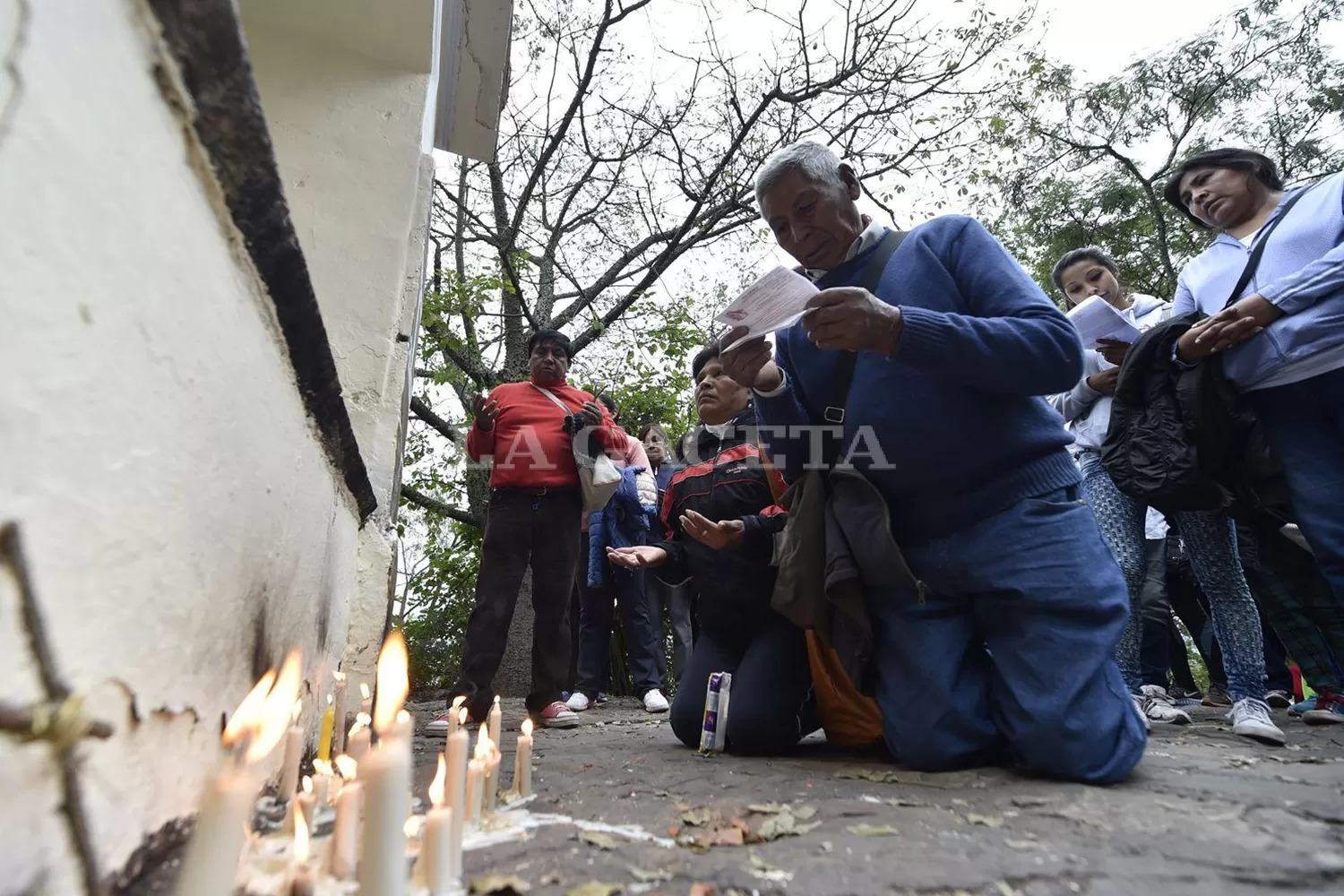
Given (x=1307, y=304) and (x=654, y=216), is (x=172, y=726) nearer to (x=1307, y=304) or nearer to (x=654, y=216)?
(x=1307, y=304)

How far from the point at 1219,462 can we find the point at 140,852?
134 inches

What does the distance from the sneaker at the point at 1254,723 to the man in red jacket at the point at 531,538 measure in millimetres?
2867

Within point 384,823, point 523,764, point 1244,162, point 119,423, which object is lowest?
point 523,764

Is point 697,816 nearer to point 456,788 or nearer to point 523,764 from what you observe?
point 523,764

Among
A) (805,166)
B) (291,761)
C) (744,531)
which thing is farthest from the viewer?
(744,531)

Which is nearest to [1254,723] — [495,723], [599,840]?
[599,840]

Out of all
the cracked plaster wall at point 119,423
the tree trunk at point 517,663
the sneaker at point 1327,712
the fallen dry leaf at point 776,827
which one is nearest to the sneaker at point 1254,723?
the sneaker at point 1327,712

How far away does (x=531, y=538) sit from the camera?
4027mm

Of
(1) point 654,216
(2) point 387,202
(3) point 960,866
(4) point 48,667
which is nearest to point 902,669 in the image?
(3) point 960,866

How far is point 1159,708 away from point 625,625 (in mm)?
3671

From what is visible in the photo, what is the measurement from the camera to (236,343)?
4.13ft

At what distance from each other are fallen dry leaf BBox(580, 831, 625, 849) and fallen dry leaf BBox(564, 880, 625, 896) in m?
0.24

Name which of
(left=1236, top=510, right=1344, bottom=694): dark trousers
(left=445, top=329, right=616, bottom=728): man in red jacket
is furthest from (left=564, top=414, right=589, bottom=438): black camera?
(left=1236, top=510, right=1344, bottom=694): dark trousers

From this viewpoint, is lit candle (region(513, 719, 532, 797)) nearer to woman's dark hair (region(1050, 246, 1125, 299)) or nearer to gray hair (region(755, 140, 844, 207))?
gray hair (region(755, 140, 844, 207))
